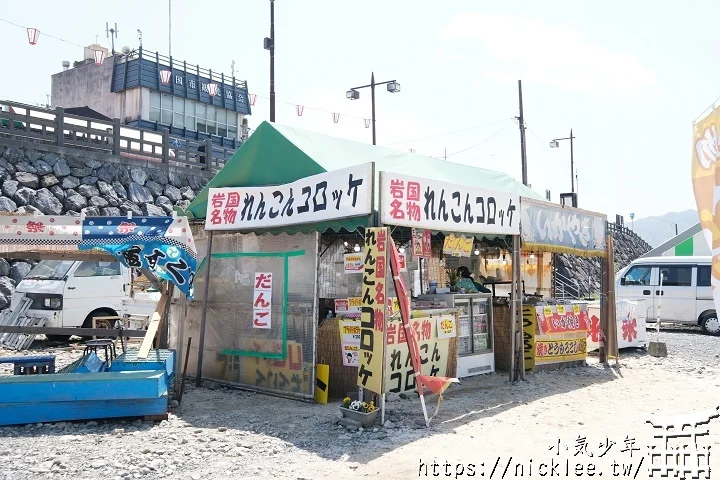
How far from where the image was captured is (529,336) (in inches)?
385

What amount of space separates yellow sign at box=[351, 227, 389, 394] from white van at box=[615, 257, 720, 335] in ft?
39.9

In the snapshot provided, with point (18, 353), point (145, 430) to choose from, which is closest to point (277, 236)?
point (145, 430)

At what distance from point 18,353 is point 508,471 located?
1020 cm

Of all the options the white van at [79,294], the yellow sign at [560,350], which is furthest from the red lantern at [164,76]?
the yellow sign at [560,350]

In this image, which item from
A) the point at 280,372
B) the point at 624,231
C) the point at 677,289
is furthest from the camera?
the point at 624,231

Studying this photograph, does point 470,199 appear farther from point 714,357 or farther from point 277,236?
point 714,357

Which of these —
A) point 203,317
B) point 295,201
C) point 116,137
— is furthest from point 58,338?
point 295,201

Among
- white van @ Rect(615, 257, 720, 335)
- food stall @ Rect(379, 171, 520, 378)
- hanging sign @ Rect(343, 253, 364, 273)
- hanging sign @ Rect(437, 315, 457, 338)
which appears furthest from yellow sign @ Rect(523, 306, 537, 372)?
white van @ Rect(615, 257, 720, 335)

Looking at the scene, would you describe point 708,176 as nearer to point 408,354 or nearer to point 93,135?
point 408,354

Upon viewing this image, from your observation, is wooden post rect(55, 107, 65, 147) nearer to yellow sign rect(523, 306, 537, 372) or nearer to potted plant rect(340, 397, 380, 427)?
yellow sign rect(523, 306, 537, 372)

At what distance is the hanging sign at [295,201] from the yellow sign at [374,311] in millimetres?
402

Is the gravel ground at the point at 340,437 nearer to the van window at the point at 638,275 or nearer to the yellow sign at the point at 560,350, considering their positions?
the yellow sign at the point at 560,350

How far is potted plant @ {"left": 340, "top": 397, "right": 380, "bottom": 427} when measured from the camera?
618cm

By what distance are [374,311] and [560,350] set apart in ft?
17.1
